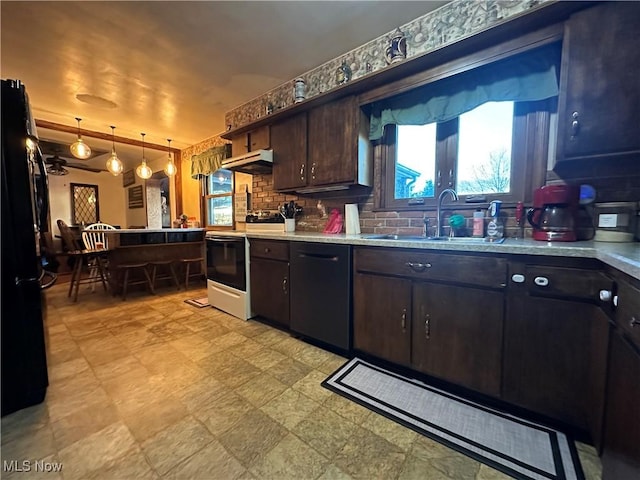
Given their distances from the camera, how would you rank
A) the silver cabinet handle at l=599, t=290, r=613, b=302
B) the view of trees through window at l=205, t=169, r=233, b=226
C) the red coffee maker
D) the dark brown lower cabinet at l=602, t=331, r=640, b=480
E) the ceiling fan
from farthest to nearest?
the ceiling fan < the view of trees through window at l=205, t=169, r=233, b=226 < the red coffee maker < the silver cabinet handle at l=599, t=290, r=613, b=302 < the dark brown lower cabinet at l=602, t=331, r=640, b=480

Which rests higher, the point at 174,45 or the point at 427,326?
the point at 174,45

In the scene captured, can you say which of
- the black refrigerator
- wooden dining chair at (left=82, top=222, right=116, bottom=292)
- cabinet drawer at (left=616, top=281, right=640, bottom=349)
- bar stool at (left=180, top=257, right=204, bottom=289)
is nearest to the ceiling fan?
wooden dining chair at (left=82, top=222, right=116, bottom=292)

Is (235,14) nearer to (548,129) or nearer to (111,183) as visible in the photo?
(548,129)

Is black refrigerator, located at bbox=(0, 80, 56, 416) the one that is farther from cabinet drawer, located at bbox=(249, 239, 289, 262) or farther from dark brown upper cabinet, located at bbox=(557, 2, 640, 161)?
dark brown upper cabinet, located at bbox=(557, 2, 640, 161)

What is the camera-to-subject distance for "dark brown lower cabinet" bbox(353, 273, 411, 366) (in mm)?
1666

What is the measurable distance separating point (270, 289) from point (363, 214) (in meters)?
1.12

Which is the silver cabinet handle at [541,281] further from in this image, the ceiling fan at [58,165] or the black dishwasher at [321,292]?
the ceiling fan at [58,165]

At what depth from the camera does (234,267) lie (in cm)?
280

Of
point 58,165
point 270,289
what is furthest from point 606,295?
point 58,165

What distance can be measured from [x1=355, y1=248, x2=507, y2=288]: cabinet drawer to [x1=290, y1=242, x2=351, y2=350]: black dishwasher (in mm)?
184

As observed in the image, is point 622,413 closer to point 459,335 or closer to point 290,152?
point 459,335

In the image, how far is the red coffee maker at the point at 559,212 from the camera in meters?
1.42

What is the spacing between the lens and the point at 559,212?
1438 mm

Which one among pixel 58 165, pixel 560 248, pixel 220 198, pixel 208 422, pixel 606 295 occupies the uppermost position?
pixel 58 165
